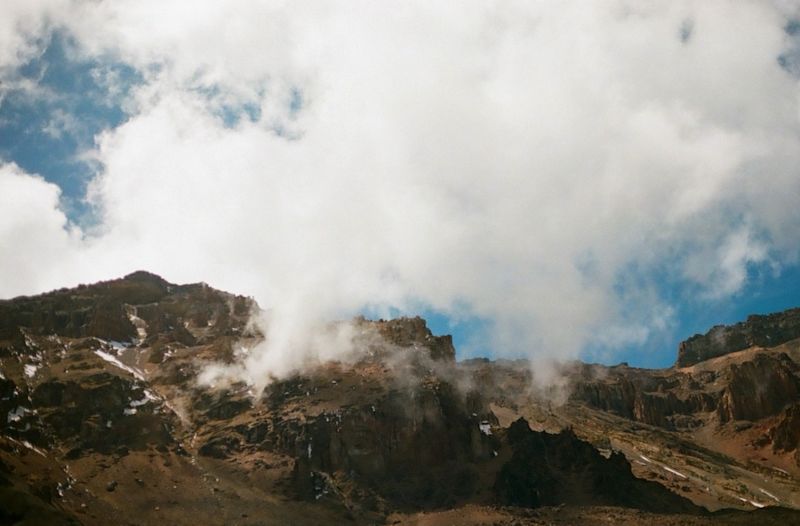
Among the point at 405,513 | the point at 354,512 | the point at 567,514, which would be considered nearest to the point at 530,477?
the point at 567,514

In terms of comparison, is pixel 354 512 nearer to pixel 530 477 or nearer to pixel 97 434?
pixel 530 477

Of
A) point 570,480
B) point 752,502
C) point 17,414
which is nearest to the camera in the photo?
point 17,414

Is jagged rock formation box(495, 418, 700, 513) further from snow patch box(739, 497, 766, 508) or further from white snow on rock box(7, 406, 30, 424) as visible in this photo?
white snow on rock box(7, 406, 30, 424)

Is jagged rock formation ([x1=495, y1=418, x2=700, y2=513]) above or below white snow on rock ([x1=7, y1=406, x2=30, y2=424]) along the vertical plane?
below

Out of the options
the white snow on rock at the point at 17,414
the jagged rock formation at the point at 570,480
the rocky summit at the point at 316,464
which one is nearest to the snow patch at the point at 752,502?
the rocky summit at the point at 316,464

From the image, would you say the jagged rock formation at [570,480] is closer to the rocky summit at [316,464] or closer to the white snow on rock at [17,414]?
the rocky summit at [316,464]

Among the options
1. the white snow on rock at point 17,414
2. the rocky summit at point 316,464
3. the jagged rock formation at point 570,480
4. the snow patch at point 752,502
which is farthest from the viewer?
the snow patch at point 752,502

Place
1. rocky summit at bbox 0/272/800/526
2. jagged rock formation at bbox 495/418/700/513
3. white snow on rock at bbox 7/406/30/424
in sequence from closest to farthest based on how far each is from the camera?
rocky summit at bbox 0/272/800/526
white snow on rock at bbox 7/406/30/424
jagged rock formation at bbox 495/418/700/513

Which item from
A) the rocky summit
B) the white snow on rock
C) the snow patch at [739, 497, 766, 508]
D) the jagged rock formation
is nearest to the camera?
the rocky summit

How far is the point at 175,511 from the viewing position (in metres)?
144

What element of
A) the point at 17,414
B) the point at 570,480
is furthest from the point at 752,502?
the point at 17,414

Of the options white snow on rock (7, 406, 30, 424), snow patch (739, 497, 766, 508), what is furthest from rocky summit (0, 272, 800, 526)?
snow patch (739, 497, 766, 508)

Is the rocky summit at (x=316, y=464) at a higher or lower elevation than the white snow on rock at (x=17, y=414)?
lower

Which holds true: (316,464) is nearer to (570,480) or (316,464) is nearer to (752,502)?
(570,480)
